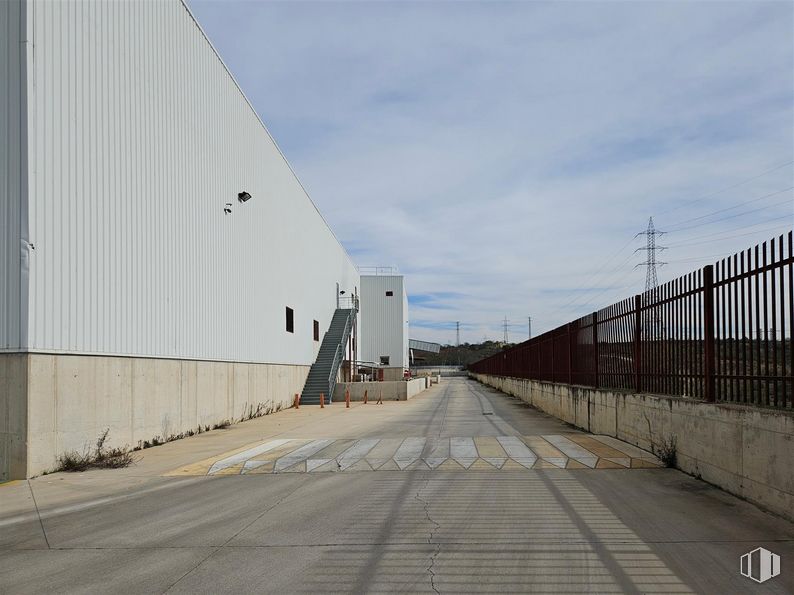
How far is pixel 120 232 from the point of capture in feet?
47.4

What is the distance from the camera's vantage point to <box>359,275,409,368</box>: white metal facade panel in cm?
7194

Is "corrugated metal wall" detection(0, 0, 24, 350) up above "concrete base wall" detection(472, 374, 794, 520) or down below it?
above

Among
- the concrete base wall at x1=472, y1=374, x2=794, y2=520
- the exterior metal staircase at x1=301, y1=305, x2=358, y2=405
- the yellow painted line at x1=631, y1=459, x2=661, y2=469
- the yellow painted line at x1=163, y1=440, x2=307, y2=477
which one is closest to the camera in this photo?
the concrete base wall at x1=472, y1=374, x2=794, y2=520

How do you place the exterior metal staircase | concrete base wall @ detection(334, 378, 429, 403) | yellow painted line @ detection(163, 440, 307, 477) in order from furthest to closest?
concrete base wall @ detection(334, 378, 429, 403), the exterior metal staircase, yellow painted line @ detection(163, 440, 307, 477)

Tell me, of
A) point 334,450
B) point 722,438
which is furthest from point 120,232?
point 722,438

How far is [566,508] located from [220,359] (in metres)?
15.2

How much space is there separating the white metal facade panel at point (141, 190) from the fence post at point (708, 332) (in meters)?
10.1

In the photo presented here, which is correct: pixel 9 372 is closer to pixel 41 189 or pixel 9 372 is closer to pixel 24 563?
pixel 41 189

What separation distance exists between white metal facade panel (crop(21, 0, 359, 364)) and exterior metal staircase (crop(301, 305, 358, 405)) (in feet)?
27.6

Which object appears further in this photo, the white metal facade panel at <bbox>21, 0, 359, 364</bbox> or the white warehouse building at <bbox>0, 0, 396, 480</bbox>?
the white metal facade panel at <bbox>21, 0, 359, 364</bbox>

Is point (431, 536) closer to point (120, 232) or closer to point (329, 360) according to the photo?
point (120, 232)

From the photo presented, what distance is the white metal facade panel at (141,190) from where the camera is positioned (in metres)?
12.1

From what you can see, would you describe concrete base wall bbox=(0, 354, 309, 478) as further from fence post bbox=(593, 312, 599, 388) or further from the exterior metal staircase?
the exterior metal staircase

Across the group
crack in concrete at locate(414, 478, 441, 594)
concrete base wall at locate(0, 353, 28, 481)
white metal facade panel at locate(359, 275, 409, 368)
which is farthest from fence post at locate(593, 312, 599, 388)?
white metal facade panel at locate(359, 275, 409, 368)
